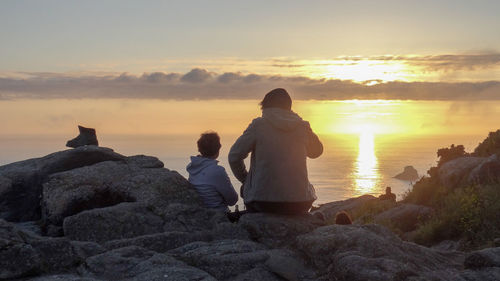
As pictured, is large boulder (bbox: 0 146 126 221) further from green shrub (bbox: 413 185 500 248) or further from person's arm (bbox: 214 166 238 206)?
green shrub (bbox: 413 185 500 248)

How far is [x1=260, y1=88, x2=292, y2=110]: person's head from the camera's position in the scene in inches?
417

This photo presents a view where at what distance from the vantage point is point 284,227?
1028 centimetres

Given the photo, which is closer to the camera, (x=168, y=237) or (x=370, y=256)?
(x=370, y=256)

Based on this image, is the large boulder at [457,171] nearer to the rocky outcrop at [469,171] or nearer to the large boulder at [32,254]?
the rocky outcrop at [469,171]

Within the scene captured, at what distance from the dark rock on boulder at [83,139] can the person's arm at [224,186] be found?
16.8ft

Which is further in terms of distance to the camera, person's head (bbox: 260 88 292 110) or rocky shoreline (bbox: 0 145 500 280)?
person's head (bbox: 260 88 292 110)

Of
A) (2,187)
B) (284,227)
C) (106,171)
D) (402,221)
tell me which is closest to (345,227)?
(284,227)

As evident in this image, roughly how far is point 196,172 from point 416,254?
521 centimetres

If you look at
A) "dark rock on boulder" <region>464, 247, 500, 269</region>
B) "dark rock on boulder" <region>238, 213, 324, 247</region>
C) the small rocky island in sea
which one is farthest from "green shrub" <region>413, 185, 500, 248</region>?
"dark rock on boulder" <region>238, 213, 324, 247</region>

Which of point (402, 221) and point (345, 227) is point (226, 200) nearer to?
point (345, 227)

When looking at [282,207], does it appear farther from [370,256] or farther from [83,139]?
[83,139]

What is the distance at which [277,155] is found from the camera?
1051 centimetres

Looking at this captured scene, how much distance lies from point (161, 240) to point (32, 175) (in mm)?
5575

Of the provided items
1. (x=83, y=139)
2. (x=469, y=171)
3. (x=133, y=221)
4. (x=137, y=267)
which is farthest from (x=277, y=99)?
(x=469, y=171)
